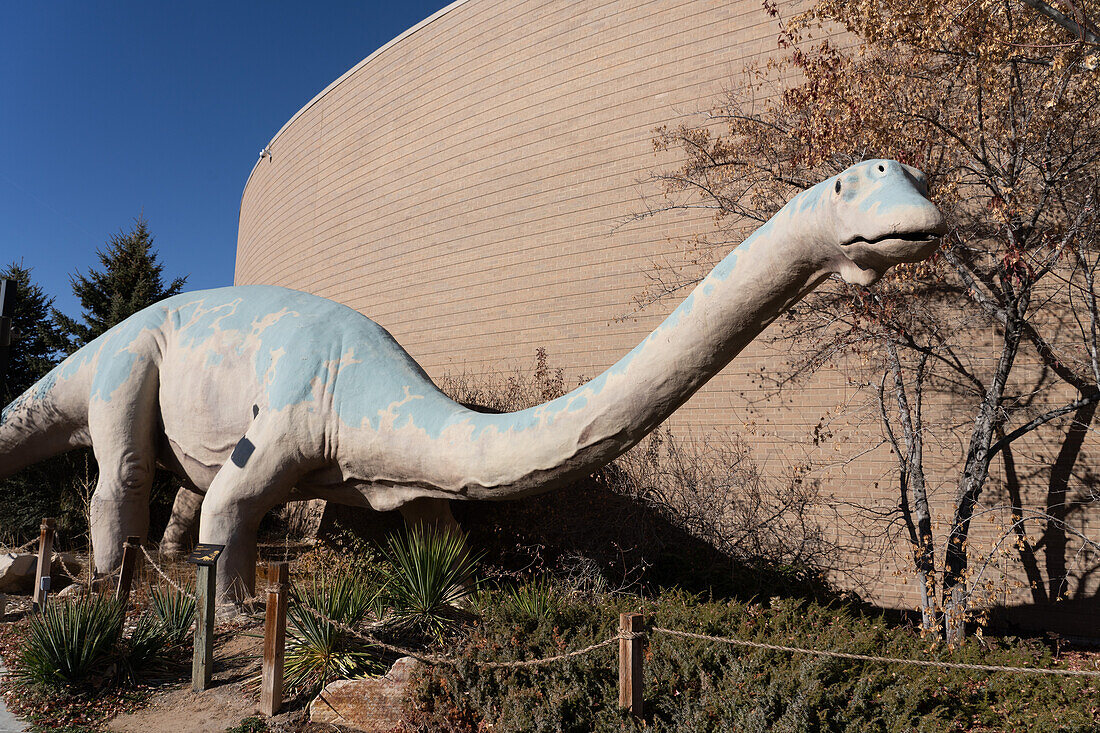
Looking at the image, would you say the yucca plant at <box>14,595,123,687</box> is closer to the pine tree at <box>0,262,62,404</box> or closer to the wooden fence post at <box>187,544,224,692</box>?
the wooden fence post at <box>187,544,224,692</box>

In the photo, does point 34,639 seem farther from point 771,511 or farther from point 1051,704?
point 771,511

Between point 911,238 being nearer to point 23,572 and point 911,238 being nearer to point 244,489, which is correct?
point 244,489

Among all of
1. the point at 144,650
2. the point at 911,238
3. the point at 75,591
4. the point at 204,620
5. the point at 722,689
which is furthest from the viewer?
the point at 75,591

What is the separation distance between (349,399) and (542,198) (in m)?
7.65

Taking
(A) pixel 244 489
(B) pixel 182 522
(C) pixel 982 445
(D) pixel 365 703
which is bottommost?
(D) pixel 365 703

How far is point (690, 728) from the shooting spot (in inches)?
135

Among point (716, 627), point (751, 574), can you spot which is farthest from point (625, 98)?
point (716, 627)

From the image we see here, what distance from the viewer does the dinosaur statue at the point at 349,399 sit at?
9.98 ft

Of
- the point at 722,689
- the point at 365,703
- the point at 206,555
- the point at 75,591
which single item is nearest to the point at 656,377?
the point at 722,689

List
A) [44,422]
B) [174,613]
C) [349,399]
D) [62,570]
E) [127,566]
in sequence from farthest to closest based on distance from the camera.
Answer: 1. [62,570]
2. [44,422]
3. [127,566]
4. [174,613]
5. [349,399]

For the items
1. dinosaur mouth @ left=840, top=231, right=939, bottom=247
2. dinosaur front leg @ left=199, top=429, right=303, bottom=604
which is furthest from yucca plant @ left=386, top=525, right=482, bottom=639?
dinosaur mouth @ left=840, top=231, right=939, bottom=247

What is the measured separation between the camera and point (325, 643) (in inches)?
167

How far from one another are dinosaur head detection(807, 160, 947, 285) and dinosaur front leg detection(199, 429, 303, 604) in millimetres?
3679

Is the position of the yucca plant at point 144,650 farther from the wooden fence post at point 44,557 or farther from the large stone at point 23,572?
the large stone at point 23,572
